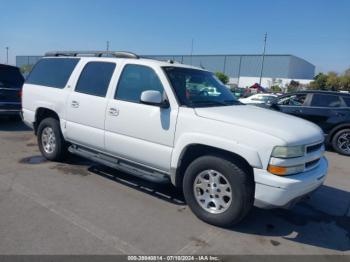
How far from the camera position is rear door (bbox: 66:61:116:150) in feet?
16.2

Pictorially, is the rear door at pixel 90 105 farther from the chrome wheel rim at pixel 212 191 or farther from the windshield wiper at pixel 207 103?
the chrome wheel rim at pixel 212 191

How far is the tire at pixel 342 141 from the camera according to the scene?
8828 mm

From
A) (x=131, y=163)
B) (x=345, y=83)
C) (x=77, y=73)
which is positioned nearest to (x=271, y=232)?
(x=131, y=163)

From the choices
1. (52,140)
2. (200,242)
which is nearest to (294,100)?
(52,140)

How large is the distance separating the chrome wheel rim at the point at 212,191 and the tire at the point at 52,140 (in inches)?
118

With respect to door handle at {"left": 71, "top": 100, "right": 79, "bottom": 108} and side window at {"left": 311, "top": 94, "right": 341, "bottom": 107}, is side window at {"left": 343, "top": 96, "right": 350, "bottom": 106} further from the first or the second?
door handle at {"left": 71, "top": 100, "right": 79, "bottom": 108}

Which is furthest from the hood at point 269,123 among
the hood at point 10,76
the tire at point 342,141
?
the hood at point 10,76

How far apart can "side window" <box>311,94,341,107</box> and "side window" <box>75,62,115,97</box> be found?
22.1ft

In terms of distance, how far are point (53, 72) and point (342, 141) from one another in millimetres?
7640

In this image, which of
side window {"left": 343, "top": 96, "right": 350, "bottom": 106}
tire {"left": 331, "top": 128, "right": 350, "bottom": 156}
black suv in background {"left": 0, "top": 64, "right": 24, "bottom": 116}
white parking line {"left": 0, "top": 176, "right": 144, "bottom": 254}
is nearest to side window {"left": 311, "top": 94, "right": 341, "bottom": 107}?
side window {"left": 343, "top": 96, "right": 350, "bottom": 106}

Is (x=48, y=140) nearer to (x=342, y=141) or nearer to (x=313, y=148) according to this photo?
(x=313, y=148)

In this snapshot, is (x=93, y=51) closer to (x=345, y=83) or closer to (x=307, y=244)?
(x=307, y=244)

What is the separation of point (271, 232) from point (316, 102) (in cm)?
656

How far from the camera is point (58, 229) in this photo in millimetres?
3584
